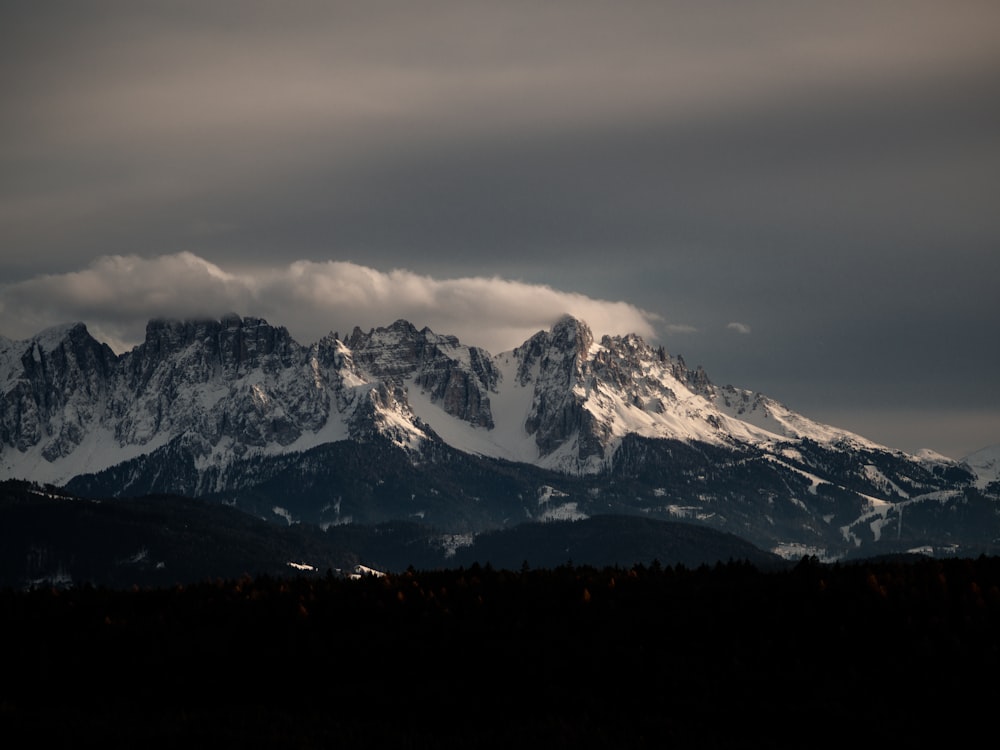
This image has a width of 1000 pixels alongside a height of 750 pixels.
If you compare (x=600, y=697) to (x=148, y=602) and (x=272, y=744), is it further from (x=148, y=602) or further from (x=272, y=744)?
(x=148, y=602)

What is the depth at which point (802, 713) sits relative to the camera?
61156 millimetres

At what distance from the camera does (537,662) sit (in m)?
68.8

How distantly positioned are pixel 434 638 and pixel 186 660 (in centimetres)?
1302

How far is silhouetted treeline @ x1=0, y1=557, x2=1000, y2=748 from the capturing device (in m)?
61.2

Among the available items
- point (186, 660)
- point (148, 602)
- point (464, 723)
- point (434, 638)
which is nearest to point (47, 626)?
point (148, 602)

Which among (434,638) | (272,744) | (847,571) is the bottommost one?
(272,744)

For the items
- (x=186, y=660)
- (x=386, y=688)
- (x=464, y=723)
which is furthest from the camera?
(x=186, y=660)

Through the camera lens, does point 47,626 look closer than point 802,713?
No

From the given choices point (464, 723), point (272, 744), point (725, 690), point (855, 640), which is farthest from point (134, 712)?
point (855, 640)

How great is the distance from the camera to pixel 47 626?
8250 centimetres

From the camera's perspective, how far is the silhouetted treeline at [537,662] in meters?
61.2

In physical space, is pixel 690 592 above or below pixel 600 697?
above

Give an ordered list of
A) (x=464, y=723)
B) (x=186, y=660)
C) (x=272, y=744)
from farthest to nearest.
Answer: (x=186, y=660)
(x=464, y=723)
(x=272, y=744)

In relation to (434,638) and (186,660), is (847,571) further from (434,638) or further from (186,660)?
(186,660)
